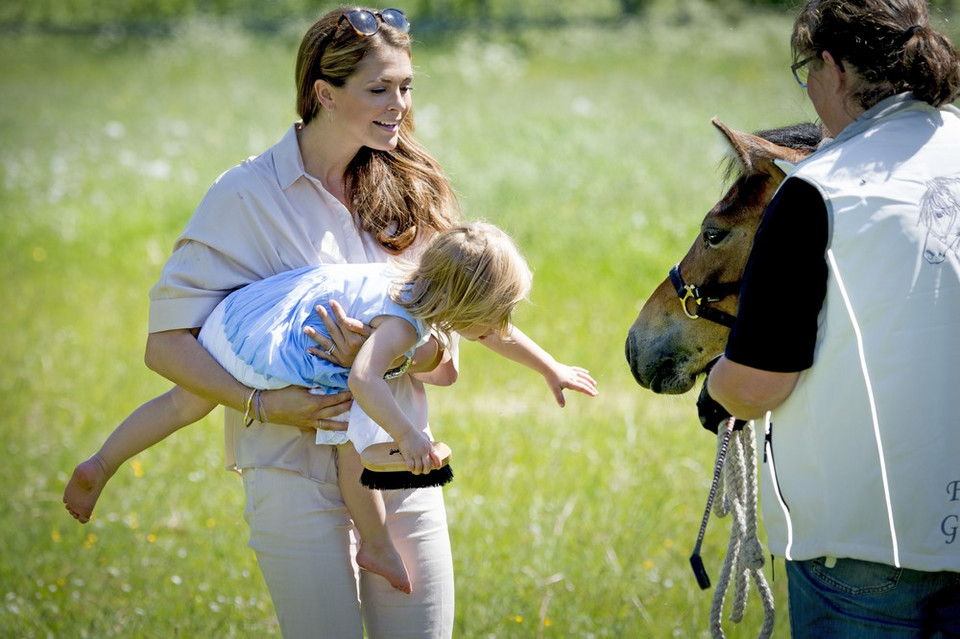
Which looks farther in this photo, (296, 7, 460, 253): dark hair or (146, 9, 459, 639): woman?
(296, 7, 460, 253): dark hair

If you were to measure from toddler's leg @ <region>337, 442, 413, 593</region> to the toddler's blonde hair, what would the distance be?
0.45 meters

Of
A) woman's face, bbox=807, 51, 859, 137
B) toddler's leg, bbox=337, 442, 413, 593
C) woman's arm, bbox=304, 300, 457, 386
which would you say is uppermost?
woman's face, bbox=807, 51, 859, 137

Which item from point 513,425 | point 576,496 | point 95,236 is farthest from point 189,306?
point 95,236

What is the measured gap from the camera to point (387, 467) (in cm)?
275

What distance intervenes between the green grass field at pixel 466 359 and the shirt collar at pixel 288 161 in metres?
0.61

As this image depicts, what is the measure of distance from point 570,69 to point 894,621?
20.1m

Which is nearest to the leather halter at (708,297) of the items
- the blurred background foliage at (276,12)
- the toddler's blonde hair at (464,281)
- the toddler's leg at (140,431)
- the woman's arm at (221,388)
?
the toddler's blonde hair at (464,281)

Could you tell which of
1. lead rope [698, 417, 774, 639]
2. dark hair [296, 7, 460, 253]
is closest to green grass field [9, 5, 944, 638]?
dark hair [296, 7, 460, 253]

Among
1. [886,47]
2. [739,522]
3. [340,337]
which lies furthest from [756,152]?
[340,337]

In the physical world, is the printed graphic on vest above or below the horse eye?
above

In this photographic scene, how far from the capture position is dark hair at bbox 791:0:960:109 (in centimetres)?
225

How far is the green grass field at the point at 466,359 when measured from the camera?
4.75 metres

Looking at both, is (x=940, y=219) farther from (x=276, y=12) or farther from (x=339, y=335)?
(x=276, y=12)

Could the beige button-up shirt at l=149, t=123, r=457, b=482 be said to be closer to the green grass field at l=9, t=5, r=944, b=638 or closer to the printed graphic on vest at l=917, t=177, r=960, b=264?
the green grass field at l=9, t=5, r=944, b=638
